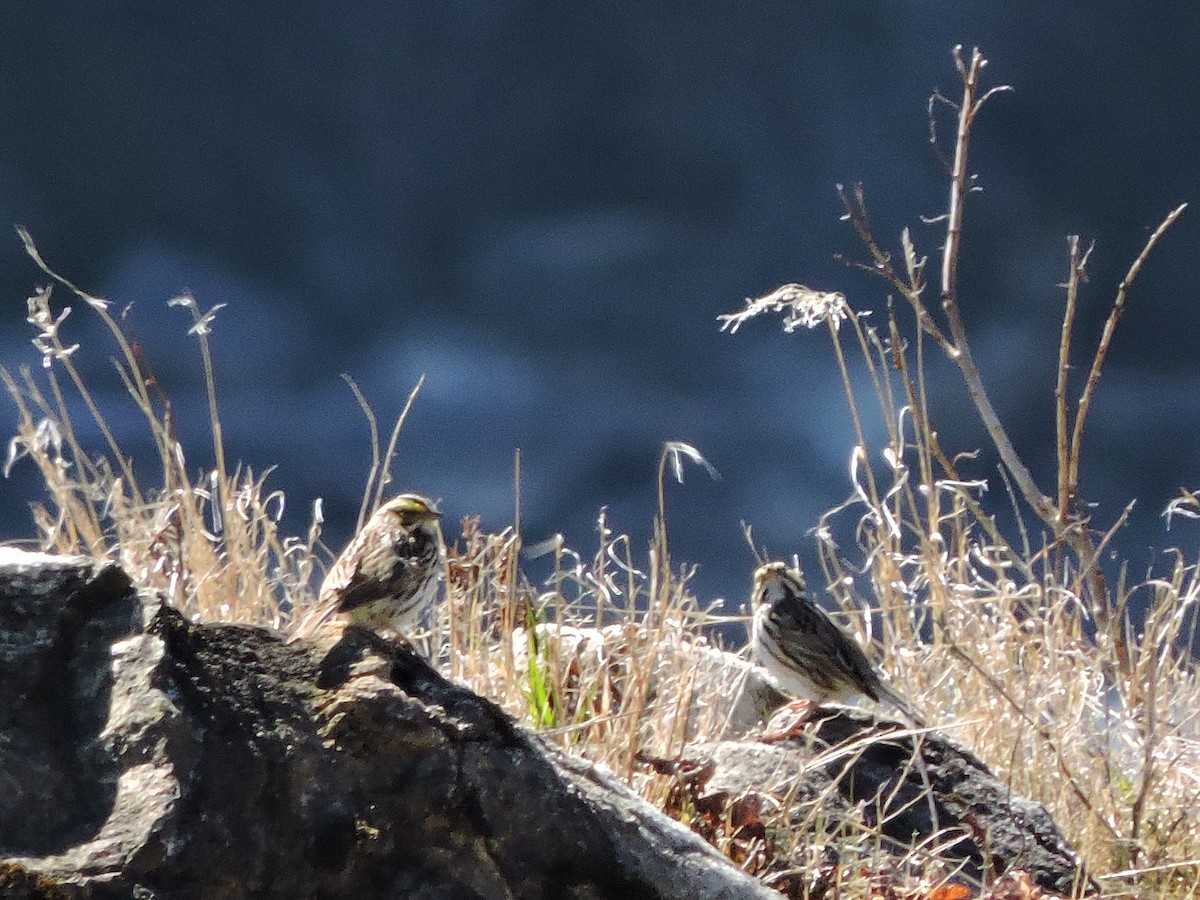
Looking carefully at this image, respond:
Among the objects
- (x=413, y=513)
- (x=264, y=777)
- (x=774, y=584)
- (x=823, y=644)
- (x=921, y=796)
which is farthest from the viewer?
(x=774, y=584)

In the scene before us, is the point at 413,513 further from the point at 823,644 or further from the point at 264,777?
the point at 264,777

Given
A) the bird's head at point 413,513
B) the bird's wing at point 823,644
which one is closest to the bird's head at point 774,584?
the bird's wing at point 823,644

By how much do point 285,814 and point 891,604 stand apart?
11.7 ft

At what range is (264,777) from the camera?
2.54m

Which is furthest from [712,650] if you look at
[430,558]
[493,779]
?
[493,779]

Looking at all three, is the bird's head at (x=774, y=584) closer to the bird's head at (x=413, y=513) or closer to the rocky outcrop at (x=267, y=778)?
the bird's head at (x=413, y=513)

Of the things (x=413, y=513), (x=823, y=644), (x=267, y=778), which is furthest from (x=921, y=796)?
(x=267, y=778)

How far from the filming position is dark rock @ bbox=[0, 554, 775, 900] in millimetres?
2387

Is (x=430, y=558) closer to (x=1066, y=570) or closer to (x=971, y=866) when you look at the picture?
(x=971, y=866)

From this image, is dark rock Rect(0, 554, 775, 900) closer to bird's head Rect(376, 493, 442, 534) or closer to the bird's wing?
bird's head Rect(376, 493, 442, 534)

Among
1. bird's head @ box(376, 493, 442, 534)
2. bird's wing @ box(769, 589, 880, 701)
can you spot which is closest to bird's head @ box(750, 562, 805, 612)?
bird's wing @ box(769, 589, 880, 701)

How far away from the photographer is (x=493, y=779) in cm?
277

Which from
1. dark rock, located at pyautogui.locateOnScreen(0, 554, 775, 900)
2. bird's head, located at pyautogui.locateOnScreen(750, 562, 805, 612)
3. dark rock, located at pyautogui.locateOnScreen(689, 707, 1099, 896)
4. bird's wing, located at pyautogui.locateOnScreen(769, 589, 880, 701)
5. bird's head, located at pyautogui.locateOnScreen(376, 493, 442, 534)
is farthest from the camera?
bird's head, located at pyautogui.locateOnScreen(750, 562, 805, 612)

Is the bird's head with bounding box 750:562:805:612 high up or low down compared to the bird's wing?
up
